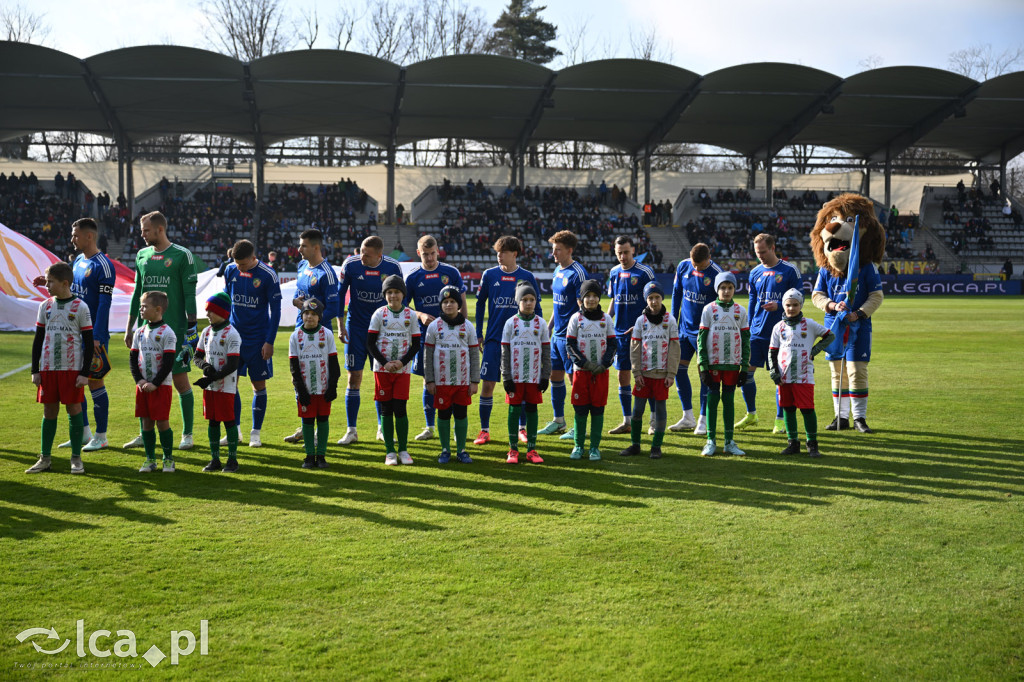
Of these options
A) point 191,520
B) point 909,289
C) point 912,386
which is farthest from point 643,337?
point 909,289

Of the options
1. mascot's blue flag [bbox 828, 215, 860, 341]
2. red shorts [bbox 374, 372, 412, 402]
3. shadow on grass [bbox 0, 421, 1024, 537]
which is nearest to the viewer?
shadow on grass [bbox 0, 421, 1024, 537]

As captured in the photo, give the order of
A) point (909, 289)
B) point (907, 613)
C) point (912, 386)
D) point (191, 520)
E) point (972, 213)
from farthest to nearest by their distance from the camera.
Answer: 1. point (972, 213)
2. point (909, 289)
3. point (912, 386)
4. point (191, 520)
5. point (907, 613)

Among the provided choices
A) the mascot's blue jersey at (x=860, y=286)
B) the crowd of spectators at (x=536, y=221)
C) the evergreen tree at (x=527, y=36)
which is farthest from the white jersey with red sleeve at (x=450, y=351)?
the evergreen tree at (x=527, y=36)

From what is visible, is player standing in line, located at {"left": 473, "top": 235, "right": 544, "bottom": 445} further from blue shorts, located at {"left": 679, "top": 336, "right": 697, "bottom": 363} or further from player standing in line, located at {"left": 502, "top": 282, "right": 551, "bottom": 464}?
blue shorts, located at {"left": 679, "top": 336, "right": 697, "bottom": 363}

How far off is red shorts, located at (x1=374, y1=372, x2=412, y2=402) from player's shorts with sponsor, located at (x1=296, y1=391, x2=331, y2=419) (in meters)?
0.47

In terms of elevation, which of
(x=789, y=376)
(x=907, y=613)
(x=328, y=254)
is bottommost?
(x=907, y=613)

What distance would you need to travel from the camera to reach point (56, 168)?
139ft

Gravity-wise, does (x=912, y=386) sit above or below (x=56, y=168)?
below

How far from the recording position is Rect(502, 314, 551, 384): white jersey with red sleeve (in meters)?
7.32

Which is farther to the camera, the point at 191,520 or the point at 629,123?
the point at 629,123

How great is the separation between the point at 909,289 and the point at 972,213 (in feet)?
44.8

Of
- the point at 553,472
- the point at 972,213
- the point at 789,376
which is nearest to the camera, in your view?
the point at 553,472

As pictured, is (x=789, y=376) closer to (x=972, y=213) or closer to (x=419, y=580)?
(x=419, y=580)

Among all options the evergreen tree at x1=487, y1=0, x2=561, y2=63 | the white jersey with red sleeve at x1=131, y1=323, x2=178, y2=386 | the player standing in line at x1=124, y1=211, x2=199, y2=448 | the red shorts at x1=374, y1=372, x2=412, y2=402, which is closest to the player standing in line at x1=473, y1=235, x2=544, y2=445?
the red shorts at x1=374, y1=372, x2=412, y2=402
